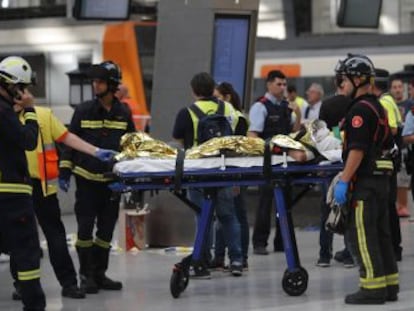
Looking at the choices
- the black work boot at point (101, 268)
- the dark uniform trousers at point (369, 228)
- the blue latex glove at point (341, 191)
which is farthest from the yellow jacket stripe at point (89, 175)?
the dark uniform trousers at point (369, 228)

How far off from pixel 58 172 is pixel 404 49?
64.3ft

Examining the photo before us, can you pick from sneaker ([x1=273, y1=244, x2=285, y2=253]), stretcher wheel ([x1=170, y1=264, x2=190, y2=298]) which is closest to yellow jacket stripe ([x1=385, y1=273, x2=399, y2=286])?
stretcher wheel ([x1=170, y1=264, x2=190, y2=298])

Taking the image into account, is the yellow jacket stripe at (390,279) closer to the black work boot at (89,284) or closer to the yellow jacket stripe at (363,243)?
the yellow jacket stripe at (363,243)

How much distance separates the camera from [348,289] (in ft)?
33.6

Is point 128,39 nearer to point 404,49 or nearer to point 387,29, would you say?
point 404,49

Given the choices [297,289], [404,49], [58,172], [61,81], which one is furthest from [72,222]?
[404,49]

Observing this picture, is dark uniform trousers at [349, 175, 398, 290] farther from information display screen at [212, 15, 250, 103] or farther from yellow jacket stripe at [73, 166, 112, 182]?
information display screen at [212, 15, 250, 103]

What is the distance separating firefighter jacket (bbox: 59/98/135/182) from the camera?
33.2ft

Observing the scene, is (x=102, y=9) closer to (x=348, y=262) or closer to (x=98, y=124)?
(x=348, y=262)

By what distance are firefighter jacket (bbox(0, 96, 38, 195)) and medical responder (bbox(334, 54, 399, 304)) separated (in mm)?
2328

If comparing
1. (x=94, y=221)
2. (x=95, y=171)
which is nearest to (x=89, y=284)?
(x=94, y=221)

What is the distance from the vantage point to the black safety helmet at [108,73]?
1015 centimetres

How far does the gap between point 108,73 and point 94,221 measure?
127 centimetres

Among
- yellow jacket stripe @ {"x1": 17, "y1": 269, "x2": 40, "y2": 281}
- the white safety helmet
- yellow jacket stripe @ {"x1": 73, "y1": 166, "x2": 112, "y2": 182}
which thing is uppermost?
the white safety helmet
